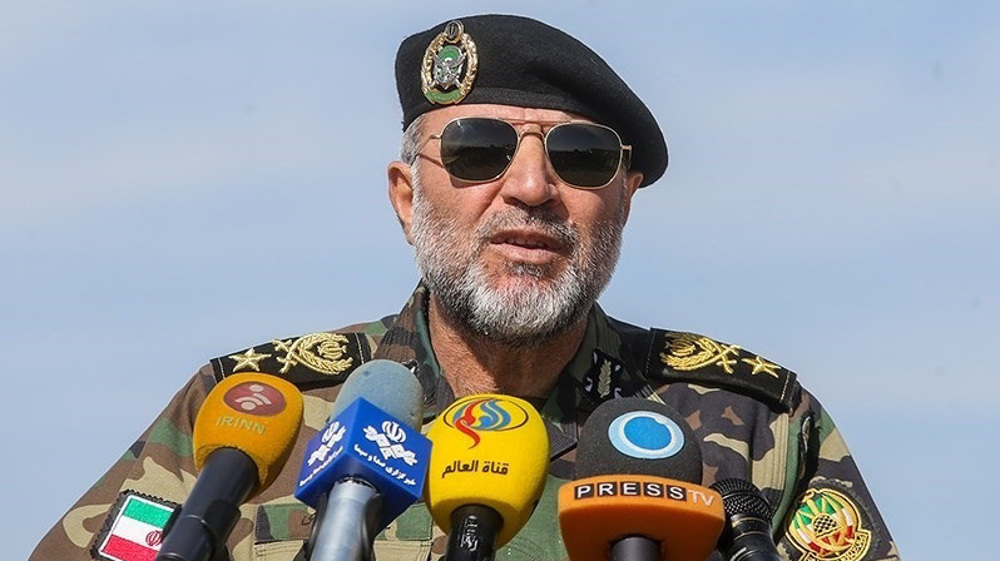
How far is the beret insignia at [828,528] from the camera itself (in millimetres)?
4730

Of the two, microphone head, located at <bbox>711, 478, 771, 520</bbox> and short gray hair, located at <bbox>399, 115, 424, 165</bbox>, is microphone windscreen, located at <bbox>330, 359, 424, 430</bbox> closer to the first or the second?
microphone head, located at <bbox>711, 478, 771, 520</bbox>

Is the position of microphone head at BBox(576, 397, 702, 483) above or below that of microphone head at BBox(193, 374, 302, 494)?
above

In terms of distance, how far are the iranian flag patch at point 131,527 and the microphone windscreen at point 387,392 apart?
1.50 metres

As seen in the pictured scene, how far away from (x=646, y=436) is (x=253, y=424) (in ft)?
2.44

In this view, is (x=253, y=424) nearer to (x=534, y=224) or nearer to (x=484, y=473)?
(x=484, y=473)

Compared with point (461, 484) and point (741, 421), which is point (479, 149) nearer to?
point (741, 421)

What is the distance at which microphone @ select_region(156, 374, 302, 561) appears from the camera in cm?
284

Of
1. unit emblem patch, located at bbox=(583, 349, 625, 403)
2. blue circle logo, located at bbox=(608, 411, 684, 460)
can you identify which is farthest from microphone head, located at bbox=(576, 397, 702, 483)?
unit emblem patch, located at bbox=(583, 349, 625, 403)

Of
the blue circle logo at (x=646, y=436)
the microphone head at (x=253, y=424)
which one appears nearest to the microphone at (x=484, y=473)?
the blue circle logo at (x=646, y=436)

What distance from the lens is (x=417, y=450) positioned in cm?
304

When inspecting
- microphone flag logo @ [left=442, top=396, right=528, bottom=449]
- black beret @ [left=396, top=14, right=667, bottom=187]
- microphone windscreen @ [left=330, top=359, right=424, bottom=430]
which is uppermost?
black beret @ [left=396, top=14, right=667, bottom=187]

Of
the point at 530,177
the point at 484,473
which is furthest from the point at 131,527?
the point at 484,473

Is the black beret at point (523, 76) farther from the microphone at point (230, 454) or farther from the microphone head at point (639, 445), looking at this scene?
the microphone head at point (639, 445)

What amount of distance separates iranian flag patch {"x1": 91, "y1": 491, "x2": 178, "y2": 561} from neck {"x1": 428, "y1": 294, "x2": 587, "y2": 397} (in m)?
0.97
